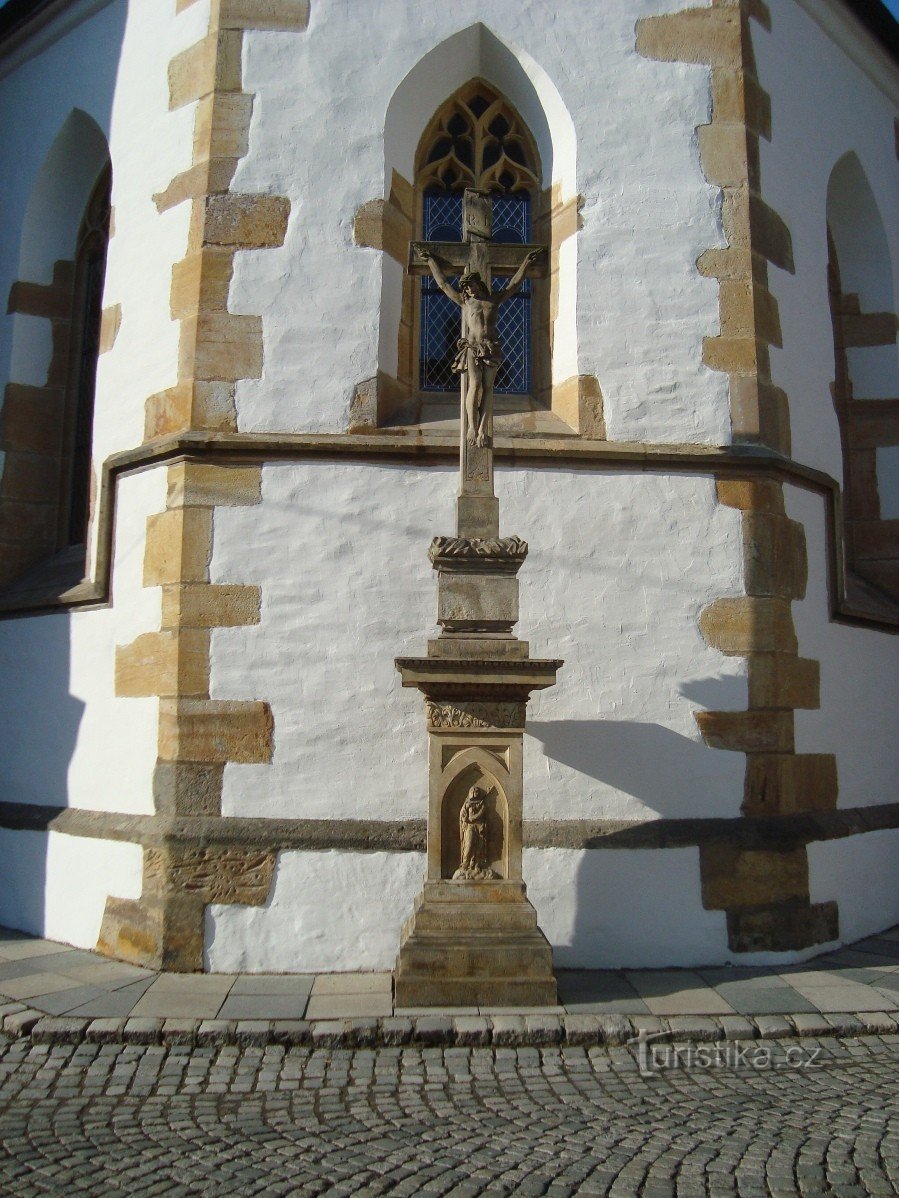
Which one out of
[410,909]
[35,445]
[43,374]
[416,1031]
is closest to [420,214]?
[43,374]

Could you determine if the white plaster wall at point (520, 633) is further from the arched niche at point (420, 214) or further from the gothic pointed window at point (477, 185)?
the gothic pointed window at point (477, 185)

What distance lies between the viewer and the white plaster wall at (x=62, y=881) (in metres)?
6.10

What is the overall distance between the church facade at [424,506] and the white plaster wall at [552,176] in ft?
0.07

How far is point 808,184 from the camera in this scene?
24.1 ft

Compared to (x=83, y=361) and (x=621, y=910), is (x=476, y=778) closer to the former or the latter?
(x=621, y=910)

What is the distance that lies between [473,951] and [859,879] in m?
2.87

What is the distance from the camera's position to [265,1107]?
157 inches

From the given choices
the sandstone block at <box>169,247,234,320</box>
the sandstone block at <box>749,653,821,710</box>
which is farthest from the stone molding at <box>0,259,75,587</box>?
the sandstone block at <box>749,653,821,710</box>

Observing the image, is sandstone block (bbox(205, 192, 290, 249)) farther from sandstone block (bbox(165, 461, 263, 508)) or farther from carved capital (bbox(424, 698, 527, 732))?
carved capital (bbox(424, 698, 527, 732))

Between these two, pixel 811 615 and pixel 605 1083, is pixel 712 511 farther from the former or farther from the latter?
pixel 605 1083

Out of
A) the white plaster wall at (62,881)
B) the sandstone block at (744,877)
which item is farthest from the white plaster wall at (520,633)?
the white plaster wall at (62,881)

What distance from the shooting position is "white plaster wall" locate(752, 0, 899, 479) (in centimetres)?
693

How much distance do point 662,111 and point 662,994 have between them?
521 cm

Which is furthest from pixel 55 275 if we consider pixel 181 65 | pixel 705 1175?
pixel 705 1175
